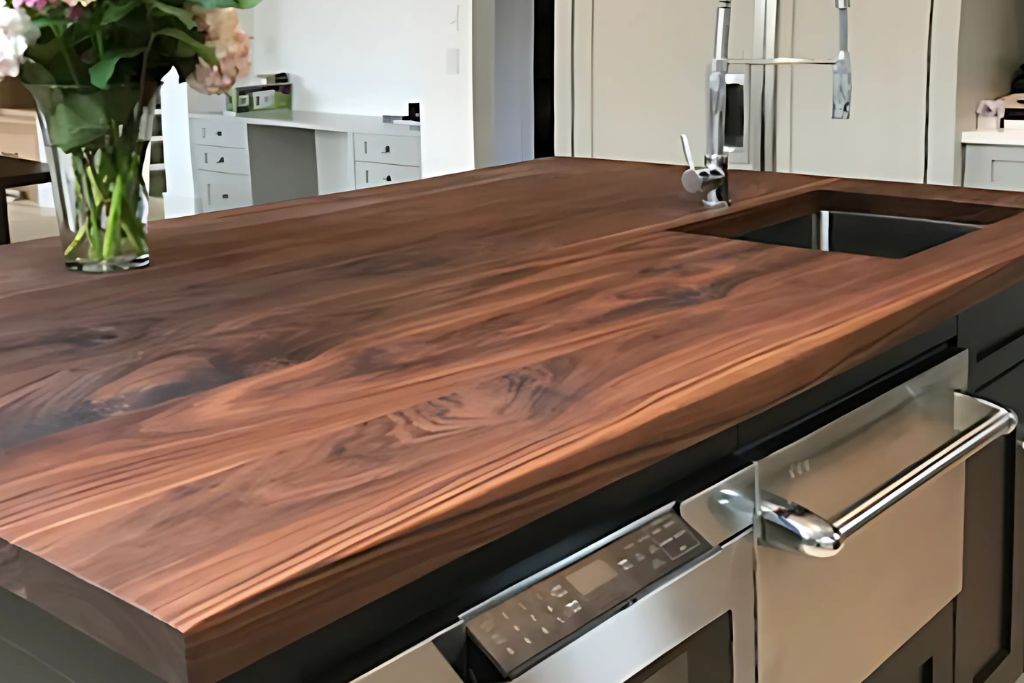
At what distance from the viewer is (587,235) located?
5.39 ft

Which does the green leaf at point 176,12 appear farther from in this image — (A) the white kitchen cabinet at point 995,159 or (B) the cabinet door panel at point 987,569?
(A) the white kitchen cabinet at point 995,159

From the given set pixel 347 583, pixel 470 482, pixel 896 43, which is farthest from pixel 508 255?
pixel 896 43

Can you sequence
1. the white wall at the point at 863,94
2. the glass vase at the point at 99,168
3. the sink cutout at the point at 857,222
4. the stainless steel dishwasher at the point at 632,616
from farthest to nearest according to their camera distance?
1. the white wall at the point at 863,94
2. the sink cutout at the point at 857,222
3. the glass vase at the point at 99,168
4. the stainless steel dishwasher at the point at 632,616

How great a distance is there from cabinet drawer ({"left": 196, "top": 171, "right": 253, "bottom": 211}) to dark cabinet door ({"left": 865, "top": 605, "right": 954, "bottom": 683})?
584 centimetres

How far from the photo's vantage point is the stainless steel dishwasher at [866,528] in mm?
1118

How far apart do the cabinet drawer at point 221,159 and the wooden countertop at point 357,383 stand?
209 inches

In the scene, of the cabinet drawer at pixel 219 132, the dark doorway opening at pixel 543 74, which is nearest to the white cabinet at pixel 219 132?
the cabinet drawer at pixel 219 132

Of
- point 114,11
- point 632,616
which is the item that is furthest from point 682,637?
point 114,11

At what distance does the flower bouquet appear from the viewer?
135 centimetres

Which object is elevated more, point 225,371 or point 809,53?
point 809,53

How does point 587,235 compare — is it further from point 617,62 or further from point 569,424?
point 617,62

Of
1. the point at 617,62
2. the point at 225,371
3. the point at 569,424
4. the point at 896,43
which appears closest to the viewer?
the point at 569,424

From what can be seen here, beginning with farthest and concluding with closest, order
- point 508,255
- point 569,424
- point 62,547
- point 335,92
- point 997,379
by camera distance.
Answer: point 335,92
point 997,379
point 508,255
point 569,424
point 62,547

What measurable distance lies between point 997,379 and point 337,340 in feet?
3.26
